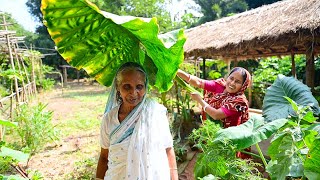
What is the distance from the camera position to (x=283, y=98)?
226cm

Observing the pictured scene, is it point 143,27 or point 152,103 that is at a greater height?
point 143,27

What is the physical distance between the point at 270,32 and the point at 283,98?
2.74 metres

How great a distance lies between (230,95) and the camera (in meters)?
2.36

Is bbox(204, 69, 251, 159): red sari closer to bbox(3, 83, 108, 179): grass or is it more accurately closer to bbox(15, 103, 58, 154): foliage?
bbox(3, 83, 108, 179): grass

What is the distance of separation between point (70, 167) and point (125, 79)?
4.03 m

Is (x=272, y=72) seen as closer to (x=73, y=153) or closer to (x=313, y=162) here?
(x=73, y=153)

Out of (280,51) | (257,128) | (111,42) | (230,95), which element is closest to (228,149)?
(257,128)

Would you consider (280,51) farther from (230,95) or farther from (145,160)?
(145,160)

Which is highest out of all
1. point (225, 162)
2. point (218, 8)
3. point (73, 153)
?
point (218, 8)

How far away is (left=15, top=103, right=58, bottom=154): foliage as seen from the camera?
16.5 feet

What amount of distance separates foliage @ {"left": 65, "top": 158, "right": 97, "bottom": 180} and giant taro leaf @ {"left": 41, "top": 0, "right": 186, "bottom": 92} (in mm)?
3020

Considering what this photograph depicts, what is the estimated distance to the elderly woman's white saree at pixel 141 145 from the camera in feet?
4.26

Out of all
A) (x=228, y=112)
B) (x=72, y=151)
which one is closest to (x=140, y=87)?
(x=228, y=112)

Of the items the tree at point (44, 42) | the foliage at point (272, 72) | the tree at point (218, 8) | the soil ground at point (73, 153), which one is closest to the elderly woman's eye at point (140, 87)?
the soil ground at point (73, 153)
